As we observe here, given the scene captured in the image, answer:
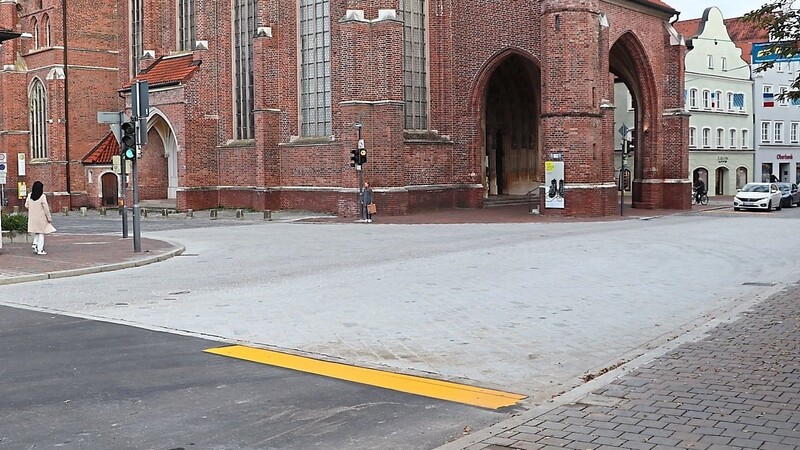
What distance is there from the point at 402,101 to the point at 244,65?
9.61 meters

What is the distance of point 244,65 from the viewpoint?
40.6m

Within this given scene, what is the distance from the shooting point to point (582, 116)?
33281 mm

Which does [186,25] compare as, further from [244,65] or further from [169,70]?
[244,65]

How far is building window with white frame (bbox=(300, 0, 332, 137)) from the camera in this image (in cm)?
3719

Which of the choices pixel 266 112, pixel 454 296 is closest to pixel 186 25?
pixel 266 112

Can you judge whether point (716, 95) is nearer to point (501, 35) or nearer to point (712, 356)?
point (501, 35)

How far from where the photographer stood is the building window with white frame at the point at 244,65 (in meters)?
40.2

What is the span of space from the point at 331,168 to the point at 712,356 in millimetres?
29145

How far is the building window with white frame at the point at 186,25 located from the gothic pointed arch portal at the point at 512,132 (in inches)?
611

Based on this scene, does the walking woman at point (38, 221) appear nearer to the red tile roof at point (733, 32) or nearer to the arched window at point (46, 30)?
the arched window at point (46, 30)

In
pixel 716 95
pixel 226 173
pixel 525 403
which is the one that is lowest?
pixel 525 403

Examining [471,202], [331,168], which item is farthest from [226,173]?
[471,202]

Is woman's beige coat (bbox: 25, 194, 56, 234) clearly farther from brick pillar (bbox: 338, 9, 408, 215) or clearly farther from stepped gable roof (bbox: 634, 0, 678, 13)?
stepped gable roof (bbox: 634, 0, 678, 13)

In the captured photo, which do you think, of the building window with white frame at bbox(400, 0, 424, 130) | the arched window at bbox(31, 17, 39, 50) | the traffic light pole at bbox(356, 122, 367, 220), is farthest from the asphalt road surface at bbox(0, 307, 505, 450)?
the arched window at bbox(31, 17, 39, 50)
